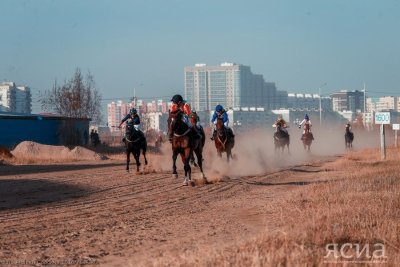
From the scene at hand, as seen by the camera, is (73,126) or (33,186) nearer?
(33,186)

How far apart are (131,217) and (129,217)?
0.13ft

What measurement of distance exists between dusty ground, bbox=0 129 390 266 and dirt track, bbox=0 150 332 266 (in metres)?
0.01

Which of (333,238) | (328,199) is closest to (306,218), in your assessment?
(333,238)

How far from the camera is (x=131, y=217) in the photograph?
14742 millimetres

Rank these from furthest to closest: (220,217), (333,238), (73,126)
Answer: (73,126), (220,217), (333,238)

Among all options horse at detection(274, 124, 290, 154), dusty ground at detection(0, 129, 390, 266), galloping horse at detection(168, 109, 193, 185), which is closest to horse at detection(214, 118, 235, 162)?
dusty ground at detection(0, 129, 390, 266)

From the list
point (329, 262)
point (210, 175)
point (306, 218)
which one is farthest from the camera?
point (210, 175)

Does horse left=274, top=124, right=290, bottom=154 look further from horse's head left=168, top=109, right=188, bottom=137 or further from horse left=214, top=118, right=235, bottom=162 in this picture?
horse's head left=168, top=109, right=188, bottom=137

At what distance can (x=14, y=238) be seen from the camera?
11.9m

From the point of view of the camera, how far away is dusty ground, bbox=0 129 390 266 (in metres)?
10.4

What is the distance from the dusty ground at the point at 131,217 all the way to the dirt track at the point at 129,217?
1 centimetres

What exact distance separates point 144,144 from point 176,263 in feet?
67.3

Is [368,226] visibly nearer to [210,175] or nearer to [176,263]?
[176,263]

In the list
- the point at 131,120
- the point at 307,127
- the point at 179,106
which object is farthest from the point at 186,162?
the point at 307,127
